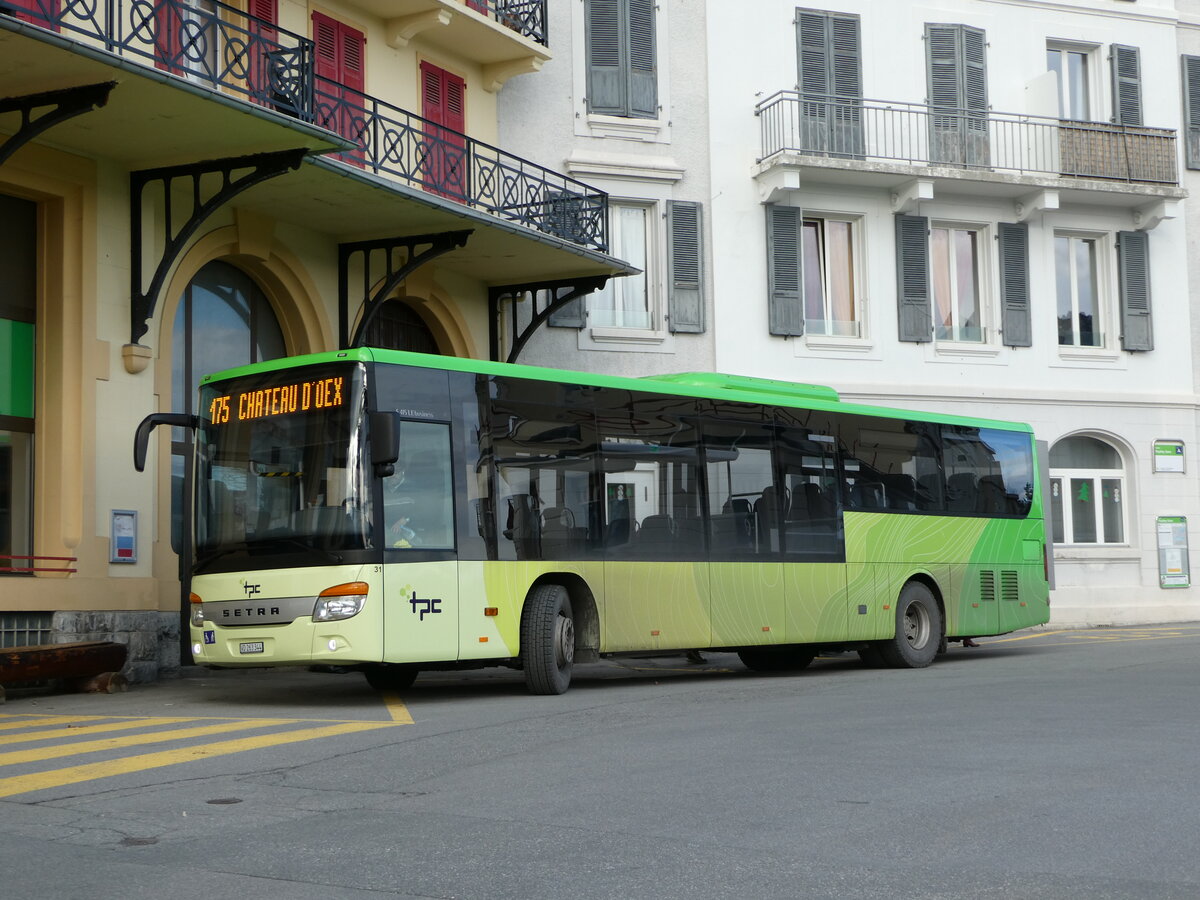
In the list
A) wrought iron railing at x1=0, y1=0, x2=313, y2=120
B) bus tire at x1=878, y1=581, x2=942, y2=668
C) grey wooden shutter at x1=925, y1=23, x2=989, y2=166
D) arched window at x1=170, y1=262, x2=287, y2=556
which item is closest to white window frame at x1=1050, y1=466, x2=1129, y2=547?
grey wooden shutter at x1=925, y1=23, x2=989, y2=166

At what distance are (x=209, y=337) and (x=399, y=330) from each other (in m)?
3.85

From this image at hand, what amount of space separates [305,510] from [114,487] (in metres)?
5.03

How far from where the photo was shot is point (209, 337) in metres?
18.8

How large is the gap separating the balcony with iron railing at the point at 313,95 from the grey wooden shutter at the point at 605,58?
171 centimetres

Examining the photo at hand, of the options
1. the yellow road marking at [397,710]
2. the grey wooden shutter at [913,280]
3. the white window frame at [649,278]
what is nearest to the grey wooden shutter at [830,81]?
the grey wooden shutter at [913,280]

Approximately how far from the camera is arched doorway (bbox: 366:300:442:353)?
21.6 m

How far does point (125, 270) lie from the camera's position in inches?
672

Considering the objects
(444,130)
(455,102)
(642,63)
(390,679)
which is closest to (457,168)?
(444,130)

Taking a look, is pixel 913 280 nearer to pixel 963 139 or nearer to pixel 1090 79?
pixel 963 139

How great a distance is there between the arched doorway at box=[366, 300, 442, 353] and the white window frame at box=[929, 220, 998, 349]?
947 centimetres

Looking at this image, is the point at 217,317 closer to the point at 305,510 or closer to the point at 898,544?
the point at 305,510

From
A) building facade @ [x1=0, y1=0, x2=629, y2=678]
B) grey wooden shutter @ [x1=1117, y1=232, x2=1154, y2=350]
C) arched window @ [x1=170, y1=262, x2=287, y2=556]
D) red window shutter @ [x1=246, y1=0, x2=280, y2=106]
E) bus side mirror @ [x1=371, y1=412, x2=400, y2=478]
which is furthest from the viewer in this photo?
grey wooden shutter @ [x1=1117, y1=232, x2=1154, y2=350]

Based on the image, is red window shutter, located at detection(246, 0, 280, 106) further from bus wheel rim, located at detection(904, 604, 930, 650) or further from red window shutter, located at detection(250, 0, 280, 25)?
bus wheel rim, located at detection(904, 604, 930, 650)

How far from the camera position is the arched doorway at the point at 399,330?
21.6m
